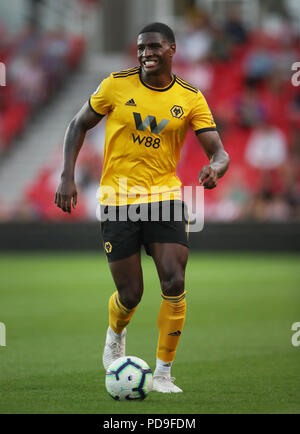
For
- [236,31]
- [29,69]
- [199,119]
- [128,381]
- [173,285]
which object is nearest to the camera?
[128,381]

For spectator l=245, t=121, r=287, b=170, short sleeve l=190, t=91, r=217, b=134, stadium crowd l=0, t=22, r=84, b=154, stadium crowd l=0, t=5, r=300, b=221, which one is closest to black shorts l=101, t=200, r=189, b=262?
short sleeve l=190, t=91, r=217, b=134

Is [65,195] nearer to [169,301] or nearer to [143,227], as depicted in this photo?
[143,227]

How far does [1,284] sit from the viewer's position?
564 inches

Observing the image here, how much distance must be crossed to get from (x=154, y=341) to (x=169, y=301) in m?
2.49

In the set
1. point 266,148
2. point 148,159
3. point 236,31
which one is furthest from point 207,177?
point 236,31

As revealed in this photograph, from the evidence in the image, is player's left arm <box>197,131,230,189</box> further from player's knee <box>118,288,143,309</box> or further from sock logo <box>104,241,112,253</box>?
player's knee <box>118,288,143,309</box>

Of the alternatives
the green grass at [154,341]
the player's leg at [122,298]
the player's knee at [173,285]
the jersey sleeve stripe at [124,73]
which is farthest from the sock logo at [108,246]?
the jersey sleeve stripe at [124,73]

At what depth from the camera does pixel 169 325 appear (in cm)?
651

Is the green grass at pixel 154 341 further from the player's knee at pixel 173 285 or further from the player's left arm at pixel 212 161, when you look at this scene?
the player's left arm at pixel 212 161

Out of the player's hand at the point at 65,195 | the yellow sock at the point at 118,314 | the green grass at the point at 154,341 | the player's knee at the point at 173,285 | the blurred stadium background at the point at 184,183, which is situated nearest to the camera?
the green grass at the point at 154,341

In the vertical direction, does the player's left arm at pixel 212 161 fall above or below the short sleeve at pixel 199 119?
below

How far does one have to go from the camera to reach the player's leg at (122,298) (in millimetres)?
6618

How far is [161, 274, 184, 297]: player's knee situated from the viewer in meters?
6.35

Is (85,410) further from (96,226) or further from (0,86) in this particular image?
(0,86)
